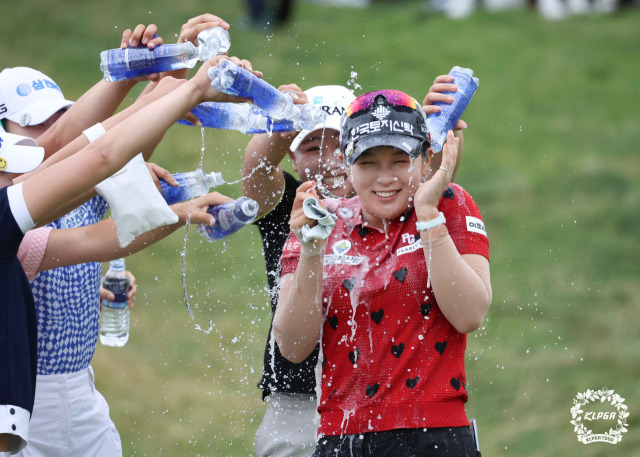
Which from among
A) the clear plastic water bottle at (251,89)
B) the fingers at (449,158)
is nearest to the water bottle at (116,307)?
the clear plastic water bottle at (251,89)

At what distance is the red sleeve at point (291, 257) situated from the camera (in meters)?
3.70

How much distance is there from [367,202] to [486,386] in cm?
582

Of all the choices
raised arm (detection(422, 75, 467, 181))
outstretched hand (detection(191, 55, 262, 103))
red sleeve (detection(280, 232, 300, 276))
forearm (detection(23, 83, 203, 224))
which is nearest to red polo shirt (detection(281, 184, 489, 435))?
red sleeve (detection(280, 232, 300, 276))

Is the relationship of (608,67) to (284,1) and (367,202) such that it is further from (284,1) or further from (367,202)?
(367,202)

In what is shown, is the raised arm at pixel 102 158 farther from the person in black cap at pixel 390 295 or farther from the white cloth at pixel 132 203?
the person in black cap at pixel 390 295

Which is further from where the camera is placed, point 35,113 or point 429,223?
point 35,113

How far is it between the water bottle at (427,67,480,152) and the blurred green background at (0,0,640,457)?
63 cm

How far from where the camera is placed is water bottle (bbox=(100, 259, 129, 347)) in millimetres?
5277

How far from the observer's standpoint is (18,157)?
3.62 metres

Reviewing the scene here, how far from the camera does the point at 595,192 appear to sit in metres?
13.2

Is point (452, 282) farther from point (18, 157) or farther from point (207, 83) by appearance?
point (18, 157)

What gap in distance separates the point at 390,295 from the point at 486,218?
9.12 m

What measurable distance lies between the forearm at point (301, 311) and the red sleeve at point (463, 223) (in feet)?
1.64

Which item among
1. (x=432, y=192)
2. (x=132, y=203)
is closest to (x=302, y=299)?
(x=432, y=192)
